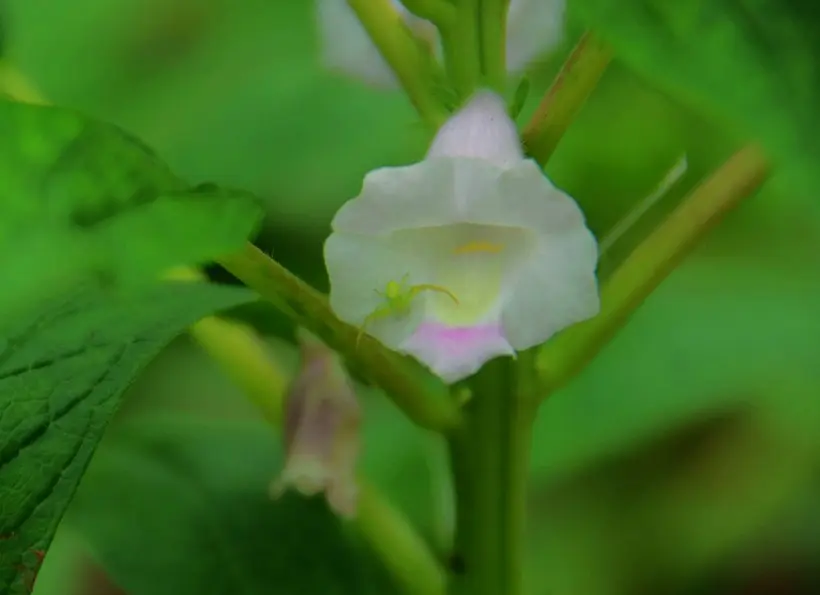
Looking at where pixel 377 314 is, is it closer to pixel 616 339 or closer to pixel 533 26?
pixel 533 26

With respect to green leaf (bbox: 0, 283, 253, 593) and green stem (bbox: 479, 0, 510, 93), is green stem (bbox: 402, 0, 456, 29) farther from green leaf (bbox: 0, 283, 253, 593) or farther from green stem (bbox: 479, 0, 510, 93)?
green leaf (bbox: 0, 283, 253, 593)

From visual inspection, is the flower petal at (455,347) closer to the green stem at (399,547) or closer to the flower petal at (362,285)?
the flower petal at (362,285)

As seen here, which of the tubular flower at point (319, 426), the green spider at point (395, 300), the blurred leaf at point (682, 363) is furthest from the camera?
the blurred leaf at point (682, 363)

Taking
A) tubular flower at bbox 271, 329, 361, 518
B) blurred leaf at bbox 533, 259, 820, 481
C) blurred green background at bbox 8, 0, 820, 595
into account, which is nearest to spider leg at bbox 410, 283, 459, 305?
tubular flower at bbox 271, 329, 361, 518

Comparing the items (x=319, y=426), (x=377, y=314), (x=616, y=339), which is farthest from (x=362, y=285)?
(x=616, y=339)

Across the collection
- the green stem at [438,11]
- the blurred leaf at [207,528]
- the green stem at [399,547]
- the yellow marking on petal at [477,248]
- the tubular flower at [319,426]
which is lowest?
the blurred leaf at [207,528]

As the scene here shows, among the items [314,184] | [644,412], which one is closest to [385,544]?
[644,412]

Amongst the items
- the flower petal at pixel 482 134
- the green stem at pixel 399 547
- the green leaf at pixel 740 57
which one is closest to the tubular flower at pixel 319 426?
the green stem at pixel 399 547
